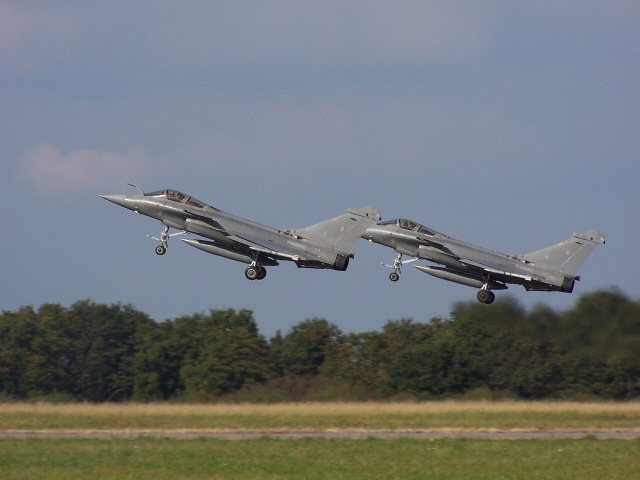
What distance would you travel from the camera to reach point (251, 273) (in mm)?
38219

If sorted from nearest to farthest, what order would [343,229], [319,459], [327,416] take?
1. [319,459]
2. [327,416]
3. [343,229]

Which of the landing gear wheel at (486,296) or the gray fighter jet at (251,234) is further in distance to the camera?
the landing gear wheel at (486,296)

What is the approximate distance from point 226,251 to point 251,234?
3.98 ft

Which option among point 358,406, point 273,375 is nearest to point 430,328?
point 273,375

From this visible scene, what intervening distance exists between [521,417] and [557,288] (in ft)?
28.8

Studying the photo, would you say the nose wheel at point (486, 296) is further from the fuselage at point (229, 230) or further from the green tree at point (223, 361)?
the green tree at point (223, 361)

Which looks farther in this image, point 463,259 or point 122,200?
point 463,259

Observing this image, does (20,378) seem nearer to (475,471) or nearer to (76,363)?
(76,363)

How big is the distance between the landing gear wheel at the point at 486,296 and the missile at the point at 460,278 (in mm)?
395

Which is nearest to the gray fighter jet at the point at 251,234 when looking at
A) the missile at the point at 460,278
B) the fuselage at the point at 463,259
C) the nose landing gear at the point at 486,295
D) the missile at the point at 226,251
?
the missile at the point at 226,251

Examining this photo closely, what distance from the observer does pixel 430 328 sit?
52906 millimetres

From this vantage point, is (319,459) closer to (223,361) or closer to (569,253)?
(569,253)

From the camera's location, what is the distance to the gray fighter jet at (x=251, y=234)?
124ft

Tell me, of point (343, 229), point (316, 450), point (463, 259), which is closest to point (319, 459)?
point (316, 450)
